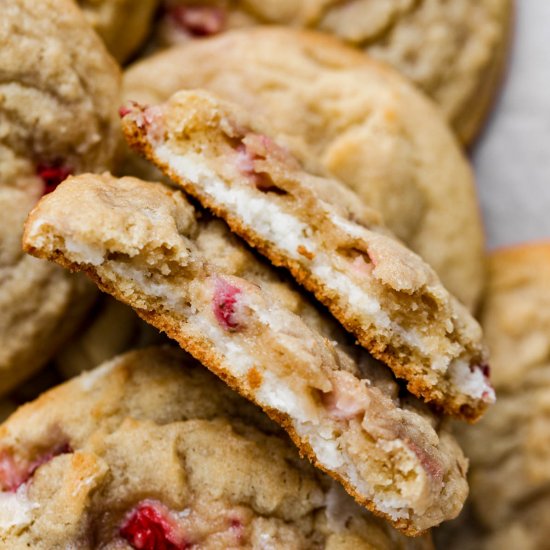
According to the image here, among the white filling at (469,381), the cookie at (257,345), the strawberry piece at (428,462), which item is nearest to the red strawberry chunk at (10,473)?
the cookie at (257,345)

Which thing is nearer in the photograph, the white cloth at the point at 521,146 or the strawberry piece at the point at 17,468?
the strawberry piece at the point at 17,468

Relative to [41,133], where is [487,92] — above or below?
below

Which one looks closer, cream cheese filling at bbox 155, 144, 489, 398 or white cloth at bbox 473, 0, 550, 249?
cream cheese filling at bbox 155, 144, 489, 398

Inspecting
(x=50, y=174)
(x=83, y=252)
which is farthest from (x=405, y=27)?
(x=83, y=252)

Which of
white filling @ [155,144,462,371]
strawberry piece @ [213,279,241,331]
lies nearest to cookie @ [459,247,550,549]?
white filling @ [155,144,462,371]

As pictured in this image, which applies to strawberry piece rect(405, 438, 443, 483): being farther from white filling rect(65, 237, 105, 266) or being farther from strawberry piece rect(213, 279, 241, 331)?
white filling rect(65, 237, 105, 266)

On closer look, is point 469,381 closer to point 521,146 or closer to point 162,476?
point 162,476

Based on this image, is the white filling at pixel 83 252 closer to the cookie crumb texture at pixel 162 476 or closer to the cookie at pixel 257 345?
the cookie at pixel 257 345
